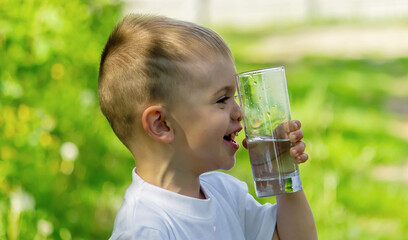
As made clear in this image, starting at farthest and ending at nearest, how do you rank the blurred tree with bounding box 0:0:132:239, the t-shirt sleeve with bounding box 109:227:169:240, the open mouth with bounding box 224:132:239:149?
the blurred tree with bounding box 0:0:132:239
the open mouth with bounding box 224:132:239:149
the t-shirt sleeve with bounding box 109:227:169:240

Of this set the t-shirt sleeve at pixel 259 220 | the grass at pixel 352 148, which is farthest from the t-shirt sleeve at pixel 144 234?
the grass at pixel 352 148

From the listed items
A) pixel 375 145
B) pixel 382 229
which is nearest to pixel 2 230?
pixel 382 229

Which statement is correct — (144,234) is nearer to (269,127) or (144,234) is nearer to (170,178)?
(170,178)

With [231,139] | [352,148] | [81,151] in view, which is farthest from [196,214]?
[352,148]

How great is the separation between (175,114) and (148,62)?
0.56 ft

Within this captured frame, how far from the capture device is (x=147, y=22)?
2.15 metres

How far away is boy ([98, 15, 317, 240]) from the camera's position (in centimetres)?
203

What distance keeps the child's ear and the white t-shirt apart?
0.14 m

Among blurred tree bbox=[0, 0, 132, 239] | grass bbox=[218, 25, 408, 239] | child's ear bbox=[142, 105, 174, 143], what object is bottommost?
grass bbox=[218, 25, 408, 239]

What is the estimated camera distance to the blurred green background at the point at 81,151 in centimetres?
314

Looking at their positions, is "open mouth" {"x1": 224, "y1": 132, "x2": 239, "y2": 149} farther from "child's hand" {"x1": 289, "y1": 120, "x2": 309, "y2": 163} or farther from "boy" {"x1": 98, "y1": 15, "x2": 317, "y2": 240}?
"child's hand" {"x1": 289, "y1": 120, "x2": 309, "y2": 163}

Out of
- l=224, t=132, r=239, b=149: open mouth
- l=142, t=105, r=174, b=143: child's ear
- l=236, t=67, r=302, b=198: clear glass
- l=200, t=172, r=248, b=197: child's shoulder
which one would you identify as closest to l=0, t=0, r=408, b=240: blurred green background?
l=200, t=172, r=248, b=197: child's shoulder

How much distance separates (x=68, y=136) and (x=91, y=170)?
0.43 m

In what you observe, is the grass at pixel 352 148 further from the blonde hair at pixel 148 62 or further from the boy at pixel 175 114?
the blonde hair at pixel 148 62
